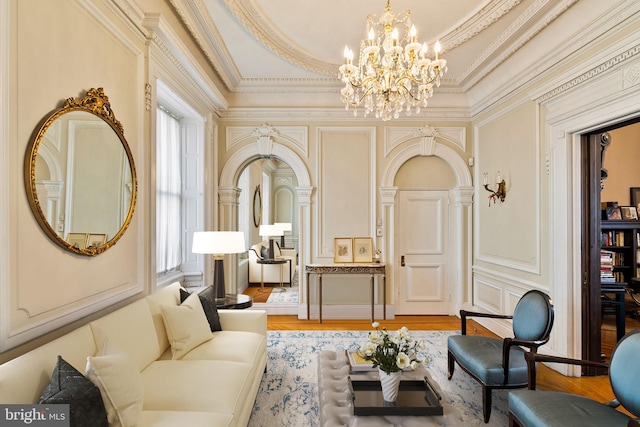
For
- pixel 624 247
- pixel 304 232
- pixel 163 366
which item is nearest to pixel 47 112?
pixel 163 366

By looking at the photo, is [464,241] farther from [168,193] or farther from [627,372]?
[168,193]

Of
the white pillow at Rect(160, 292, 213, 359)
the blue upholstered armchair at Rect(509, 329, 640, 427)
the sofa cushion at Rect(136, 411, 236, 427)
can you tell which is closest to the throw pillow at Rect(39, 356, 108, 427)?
the sofa cushion at Rect(136, 411, 236, 427)

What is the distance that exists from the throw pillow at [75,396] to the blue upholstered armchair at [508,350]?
233 cm

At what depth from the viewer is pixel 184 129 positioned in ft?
14.3

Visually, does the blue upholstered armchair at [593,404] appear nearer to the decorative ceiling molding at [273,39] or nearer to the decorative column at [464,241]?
the decorative column at [464,241]

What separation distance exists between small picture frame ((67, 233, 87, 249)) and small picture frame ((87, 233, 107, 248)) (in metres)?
0.04

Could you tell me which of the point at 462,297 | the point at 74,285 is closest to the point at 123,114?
the point at 74,285

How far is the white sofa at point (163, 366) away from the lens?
1.38 meters

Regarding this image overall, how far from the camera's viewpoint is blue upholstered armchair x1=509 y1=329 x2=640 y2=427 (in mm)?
1710

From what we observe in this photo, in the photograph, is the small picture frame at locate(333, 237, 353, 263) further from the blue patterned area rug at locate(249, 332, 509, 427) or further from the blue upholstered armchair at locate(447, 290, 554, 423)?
the blue upholstered armchair at locate(447, 290, 554, 423)

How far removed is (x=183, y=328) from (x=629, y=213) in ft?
18.9

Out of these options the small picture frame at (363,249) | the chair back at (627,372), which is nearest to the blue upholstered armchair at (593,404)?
the chair back at (627,372)

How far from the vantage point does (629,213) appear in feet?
15.3

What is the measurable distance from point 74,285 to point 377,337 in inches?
70.5
